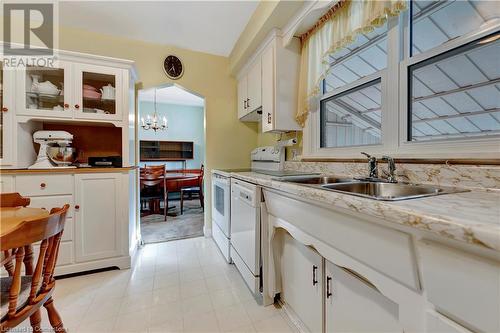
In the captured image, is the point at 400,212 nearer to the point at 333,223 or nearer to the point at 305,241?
the point at 333,223

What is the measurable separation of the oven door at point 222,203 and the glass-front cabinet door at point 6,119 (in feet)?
5.91

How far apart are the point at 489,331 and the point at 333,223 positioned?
471 millimetres

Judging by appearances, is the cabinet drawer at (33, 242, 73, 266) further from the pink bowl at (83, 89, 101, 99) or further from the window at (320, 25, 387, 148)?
the window at (320, 25, 387, 148)

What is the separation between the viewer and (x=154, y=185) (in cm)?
393

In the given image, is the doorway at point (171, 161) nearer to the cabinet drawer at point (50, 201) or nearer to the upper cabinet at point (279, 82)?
the cabinet drawer at point (50, 201)

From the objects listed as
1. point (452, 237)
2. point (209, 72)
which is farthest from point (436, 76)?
point (209, 72)

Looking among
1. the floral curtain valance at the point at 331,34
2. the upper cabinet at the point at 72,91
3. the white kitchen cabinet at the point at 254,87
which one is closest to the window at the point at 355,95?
the floral curtain valance at the point at 331,34

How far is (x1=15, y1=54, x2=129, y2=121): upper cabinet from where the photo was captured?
1927mm

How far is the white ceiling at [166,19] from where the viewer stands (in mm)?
2061

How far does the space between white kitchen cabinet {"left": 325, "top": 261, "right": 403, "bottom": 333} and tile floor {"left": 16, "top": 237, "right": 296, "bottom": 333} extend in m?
0.48

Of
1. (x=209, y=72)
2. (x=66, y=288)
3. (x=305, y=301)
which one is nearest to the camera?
(x=305, y=301)

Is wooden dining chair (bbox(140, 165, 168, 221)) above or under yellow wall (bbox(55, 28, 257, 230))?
under

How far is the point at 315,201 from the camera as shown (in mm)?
964

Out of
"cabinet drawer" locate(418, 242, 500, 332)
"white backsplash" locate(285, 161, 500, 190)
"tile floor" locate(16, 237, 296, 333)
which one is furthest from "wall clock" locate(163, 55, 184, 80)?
"cabinet drawer" locate(418, 242, 500, 332)
